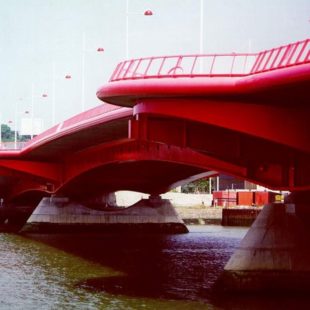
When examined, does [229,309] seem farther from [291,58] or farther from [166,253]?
[166,253]

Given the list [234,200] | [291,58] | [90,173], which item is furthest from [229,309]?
[234,200]

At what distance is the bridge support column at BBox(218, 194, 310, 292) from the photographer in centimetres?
3584

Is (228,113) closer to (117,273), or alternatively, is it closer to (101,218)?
(117,273)

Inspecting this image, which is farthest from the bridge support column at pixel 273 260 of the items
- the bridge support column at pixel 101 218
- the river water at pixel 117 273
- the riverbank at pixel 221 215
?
the riverbank at pixel 221 215

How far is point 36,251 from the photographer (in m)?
59.8

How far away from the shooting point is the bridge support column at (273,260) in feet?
118

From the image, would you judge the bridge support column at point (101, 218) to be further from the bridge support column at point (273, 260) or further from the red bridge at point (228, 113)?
the bridge support column at point (273, 260)

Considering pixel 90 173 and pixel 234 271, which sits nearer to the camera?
pixel 234 271

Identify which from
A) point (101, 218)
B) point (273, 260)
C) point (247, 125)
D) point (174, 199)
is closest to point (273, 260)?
point (273, 260)

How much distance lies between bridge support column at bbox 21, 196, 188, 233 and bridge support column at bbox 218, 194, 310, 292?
1802 inches

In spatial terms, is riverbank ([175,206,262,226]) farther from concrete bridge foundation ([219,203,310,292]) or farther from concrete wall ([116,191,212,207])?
concrete bridge foundation ([219,203,310,292])

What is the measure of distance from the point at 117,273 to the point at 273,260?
41.1ft

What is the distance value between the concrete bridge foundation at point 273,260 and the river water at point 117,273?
44.4 inches

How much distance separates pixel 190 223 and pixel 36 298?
6731 cm
